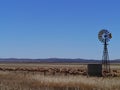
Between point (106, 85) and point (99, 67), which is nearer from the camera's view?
point (106, 85)

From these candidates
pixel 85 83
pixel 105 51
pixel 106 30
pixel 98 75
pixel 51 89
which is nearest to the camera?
pixel 51 89

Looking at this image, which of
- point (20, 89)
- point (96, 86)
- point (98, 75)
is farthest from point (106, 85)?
point (98, 75)

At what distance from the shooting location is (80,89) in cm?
2188

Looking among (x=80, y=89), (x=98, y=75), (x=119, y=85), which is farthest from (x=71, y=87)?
(x=98, y=75)

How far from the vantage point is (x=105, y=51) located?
43.5m

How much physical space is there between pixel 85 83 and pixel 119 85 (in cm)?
221

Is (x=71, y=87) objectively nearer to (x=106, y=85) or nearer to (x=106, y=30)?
(x=106, y=85)

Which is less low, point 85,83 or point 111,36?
point 111,36

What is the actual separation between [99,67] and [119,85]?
11272mm

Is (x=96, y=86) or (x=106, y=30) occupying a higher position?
(x=106, y=30)

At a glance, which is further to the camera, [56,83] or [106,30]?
[106,30]

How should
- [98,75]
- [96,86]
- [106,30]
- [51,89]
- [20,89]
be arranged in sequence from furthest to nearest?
[106,30] < [98,75] < [96,86] < [51,89] < [20,89]


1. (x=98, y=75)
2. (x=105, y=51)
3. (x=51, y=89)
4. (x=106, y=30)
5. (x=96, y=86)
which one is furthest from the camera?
(x=105, y=51)

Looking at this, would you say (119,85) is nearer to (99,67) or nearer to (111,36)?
(99,67)
